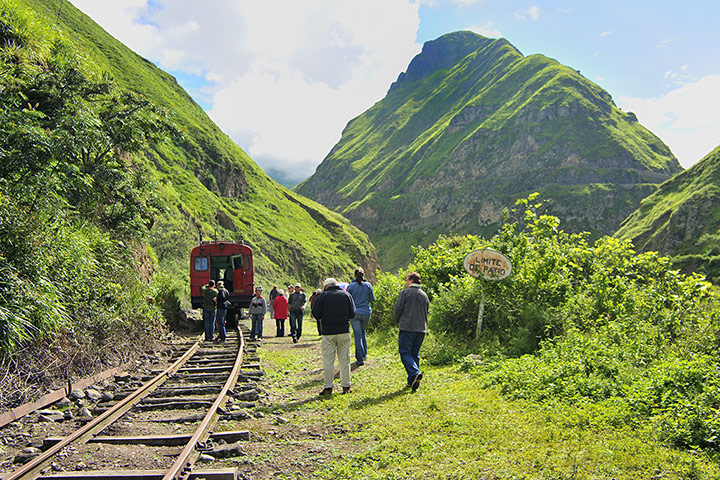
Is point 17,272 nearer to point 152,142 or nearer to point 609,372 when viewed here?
point 609,372

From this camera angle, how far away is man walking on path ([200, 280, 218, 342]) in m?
13.0

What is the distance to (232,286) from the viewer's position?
1831 centimetres

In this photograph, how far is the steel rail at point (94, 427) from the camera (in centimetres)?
407

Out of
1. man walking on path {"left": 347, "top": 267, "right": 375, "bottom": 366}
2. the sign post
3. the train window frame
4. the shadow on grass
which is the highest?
the train window frame

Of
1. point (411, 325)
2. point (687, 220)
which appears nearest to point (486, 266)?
point (411, 325)

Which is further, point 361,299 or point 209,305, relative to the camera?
point 209,305

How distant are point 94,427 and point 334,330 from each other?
3.64 metres

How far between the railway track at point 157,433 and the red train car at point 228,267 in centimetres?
916

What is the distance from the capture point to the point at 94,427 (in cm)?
538

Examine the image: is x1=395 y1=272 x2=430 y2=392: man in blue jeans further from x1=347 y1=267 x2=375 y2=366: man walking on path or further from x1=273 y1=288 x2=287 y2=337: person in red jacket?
x1=273 y1=288 x2=287 y2=337: person in red jacket

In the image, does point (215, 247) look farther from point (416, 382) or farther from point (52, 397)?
point (416, 382)

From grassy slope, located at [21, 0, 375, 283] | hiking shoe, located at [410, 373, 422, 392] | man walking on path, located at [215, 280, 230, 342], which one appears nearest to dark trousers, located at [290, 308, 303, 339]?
man walking on path, located at [215, 280, 230, 342]

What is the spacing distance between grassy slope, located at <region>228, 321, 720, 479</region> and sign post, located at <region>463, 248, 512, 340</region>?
3390 mm

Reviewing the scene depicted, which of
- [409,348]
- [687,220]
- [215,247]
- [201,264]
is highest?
[687,220]
